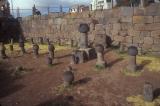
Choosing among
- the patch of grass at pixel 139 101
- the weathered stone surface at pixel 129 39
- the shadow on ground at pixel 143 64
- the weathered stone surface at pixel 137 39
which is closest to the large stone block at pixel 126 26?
the weathered stone surface at pixel 129 39

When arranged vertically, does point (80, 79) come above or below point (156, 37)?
below

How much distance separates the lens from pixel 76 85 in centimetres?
1182

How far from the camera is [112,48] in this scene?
16.5m

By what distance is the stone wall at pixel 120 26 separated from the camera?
15508 mm

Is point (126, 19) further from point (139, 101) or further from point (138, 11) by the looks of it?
point (139, 101)

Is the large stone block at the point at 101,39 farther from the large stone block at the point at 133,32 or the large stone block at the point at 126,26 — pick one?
the large stone block at the point at 133,32

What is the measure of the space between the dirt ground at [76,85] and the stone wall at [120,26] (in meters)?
1.87

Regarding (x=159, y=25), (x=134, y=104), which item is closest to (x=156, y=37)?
(x=159, y=25)

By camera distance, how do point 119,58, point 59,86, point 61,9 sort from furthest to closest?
point 61,9 < point 119,58 < point 59,86

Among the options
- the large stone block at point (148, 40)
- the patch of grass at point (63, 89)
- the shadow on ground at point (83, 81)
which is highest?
the large stone block at point (148, 40)

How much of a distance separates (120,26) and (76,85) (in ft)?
20.0

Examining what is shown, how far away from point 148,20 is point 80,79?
18.1ft

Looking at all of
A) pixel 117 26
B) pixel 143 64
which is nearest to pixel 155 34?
pixel 117 26

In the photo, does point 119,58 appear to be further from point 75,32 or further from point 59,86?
point 75,32
